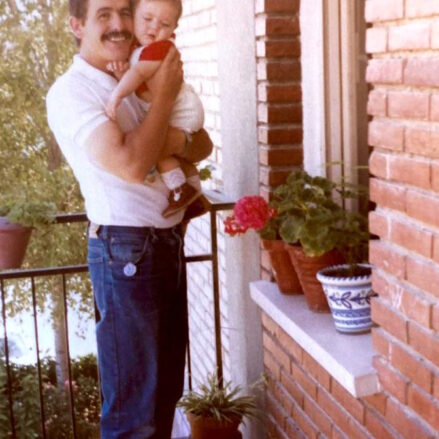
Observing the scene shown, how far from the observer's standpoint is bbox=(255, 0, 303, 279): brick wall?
2986mm

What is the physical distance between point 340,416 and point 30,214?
142 centimetres

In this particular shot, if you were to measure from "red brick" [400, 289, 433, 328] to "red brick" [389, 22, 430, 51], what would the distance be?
0.57 meters

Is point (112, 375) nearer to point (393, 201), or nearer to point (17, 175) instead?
point (393, 201)

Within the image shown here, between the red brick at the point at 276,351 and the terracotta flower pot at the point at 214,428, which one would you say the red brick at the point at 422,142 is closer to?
the red brick at the point at 276,351

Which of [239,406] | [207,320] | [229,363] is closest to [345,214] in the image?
[239,406]

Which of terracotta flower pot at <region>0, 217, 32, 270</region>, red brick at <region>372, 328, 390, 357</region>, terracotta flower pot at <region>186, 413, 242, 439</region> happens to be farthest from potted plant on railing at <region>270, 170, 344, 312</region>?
terracotta flower pot at <region>0, 217, 32, 270</region>

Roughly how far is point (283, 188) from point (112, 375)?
0.84 m

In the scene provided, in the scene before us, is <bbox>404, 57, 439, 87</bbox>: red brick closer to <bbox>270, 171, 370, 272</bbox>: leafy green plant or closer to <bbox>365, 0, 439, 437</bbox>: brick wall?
<bbox>365, 0, 439, 437</bbox>: brick wall

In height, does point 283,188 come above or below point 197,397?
above

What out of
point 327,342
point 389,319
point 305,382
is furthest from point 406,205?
point 305,382

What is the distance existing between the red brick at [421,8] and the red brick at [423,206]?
15.6 inches

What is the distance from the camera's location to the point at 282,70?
3025 millimetres

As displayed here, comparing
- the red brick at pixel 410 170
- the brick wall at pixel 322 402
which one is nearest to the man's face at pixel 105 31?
the red brick at pixel 410 170

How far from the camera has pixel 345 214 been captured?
2625 millimetres
